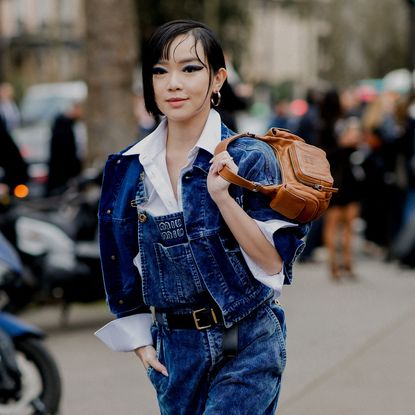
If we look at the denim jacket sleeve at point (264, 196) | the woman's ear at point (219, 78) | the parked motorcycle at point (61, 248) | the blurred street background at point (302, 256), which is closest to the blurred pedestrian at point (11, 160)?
the blurred street background at point (302, 256)

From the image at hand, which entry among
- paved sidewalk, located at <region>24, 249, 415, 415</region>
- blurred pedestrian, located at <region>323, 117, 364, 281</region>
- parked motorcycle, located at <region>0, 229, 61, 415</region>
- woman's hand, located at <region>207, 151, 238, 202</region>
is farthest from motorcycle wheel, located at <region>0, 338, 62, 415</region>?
blurred pedestrian, located at <region>323, 117, 364, 281</region>

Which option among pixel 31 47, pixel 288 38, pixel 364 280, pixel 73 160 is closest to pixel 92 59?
pixel 364 280

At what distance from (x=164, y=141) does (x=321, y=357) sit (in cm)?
421

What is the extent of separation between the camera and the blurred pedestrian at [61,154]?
14789 millimetres

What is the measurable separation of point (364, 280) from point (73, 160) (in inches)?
208

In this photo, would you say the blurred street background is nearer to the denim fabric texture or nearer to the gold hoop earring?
the gold hoop earring

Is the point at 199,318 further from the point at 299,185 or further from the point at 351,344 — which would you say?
the point at 351,344

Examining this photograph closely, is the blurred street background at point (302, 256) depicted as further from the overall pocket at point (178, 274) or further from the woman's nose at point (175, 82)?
the overall pocket at point (178, 274)

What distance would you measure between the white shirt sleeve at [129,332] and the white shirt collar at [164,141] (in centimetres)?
47

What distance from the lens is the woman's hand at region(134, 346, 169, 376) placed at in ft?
10.7

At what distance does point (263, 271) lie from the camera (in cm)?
309

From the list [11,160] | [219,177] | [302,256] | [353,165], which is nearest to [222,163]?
[219,177]

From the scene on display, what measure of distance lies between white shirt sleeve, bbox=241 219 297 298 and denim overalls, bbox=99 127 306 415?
25 mm

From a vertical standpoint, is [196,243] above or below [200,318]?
above
